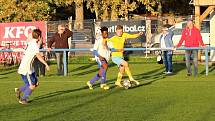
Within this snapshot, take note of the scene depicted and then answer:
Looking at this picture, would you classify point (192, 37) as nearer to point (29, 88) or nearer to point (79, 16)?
point (29, 88)

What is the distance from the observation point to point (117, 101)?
45.0ft

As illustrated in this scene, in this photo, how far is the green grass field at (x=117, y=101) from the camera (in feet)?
37.7

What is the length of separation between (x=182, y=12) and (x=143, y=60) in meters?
27.4

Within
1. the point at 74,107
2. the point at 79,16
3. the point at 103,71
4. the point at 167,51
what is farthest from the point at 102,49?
the point at 79,16

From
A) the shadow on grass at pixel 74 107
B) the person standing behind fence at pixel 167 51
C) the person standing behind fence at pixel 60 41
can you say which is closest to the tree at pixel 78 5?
the person standing behind fence at pixel 60 41

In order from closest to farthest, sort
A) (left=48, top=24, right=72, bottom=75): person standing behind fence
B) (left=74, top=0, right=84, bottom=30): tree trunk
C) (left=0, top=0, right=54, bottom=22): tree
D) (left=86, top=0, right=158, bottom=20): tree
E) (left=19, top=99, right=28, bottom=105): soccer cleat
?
(left=19, top=99, right=28, bottom=105): soccer cleat, (left=48, top=24, right=72, bottom=75): person standing behind fence, (left=74, top=0, right=84, bottom=30): tree trunk, (left=86, top=0, right=158, bottom=20): tree, (left=0, top=0, right=54, bottom=22): tree

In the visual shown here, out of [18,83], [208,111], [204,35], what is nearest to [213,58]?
[204,35]

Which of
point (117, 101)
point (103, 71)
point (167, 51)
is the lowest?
point (117, 101)

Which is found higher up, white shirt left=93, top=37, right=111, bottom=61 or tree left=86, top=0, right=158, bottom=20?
tree left=86, top=0, right=158, bottom=20

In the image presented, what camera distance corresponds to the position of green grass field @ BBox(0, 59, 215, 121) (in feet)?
37.7

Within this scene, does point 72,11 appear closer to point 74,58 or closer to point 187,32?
point 74,58

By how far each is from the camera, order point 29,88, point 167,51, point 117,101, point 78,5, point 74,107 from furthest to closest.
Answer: point 78,5 → point 167,51 → point 29,88 → point 117,101 → point 74,107

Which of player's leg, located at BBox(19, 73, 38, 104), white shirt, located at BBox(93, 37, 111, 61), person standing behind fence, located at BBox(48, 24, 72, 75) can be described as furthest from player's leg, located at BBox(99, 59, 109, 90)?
person standing behind fence, located at BBox(48, 24, 72, 75)

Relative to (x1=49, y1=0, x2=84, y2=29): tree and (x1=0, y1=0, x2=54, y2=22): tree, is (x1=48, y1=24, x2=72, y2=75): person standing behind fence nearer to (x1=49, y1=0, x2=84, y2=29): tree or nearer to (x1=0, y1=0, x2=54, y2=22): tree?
(x1=49, y1=0, x2=84, y2=29): tree
